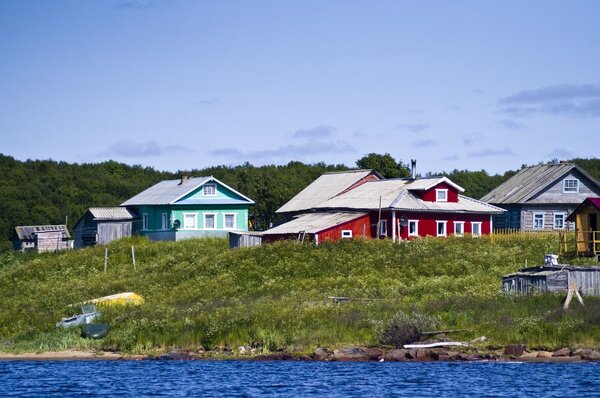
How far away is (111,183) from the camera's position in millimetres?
133750

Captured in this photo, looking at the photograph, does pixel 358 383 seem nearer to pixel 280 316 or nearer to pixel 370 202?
pixel 280 316

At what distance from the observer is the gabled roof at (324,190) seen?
83438 mm

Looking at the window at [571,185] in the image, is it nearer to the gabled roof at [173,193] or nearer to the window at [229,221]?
the gabled roof at [173,193]

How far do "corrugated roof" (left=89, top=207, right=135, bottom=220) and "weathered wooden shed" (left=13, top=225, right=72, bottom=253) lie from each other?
24.6 ft

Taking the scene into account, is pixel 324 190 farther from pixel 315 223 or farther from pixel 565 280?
pixel 565 280

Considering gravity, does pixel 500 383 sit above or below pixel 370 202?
below

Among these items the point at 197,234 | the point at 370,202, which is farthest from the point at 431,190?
the point at 197,234

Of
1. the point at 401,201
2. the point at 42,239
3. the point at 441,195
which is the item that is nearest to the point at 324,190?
the point at 441,195

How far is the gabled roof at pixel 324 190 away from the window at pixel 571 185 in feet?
45.3

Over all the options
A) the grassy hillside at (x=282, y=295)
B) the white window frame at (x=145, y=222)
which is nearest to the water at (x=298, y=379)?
the grassy hillside at (x=282, y=295)

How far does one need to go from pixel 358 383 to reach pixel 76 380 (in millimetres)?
9819

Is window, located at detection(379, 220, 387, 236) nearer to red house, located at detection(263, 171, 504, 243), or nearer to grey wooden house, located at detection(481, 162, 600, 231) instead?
red house, located at detection(263, 171, 504, 243)

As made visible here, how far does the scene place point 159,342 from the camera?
47188 mm

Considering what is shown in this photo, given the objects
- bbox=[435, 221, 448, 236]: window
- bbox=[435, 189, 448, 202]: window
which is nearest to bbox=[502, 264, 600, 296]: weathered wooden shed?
bbox=[435, 221, 448, 236]: window
